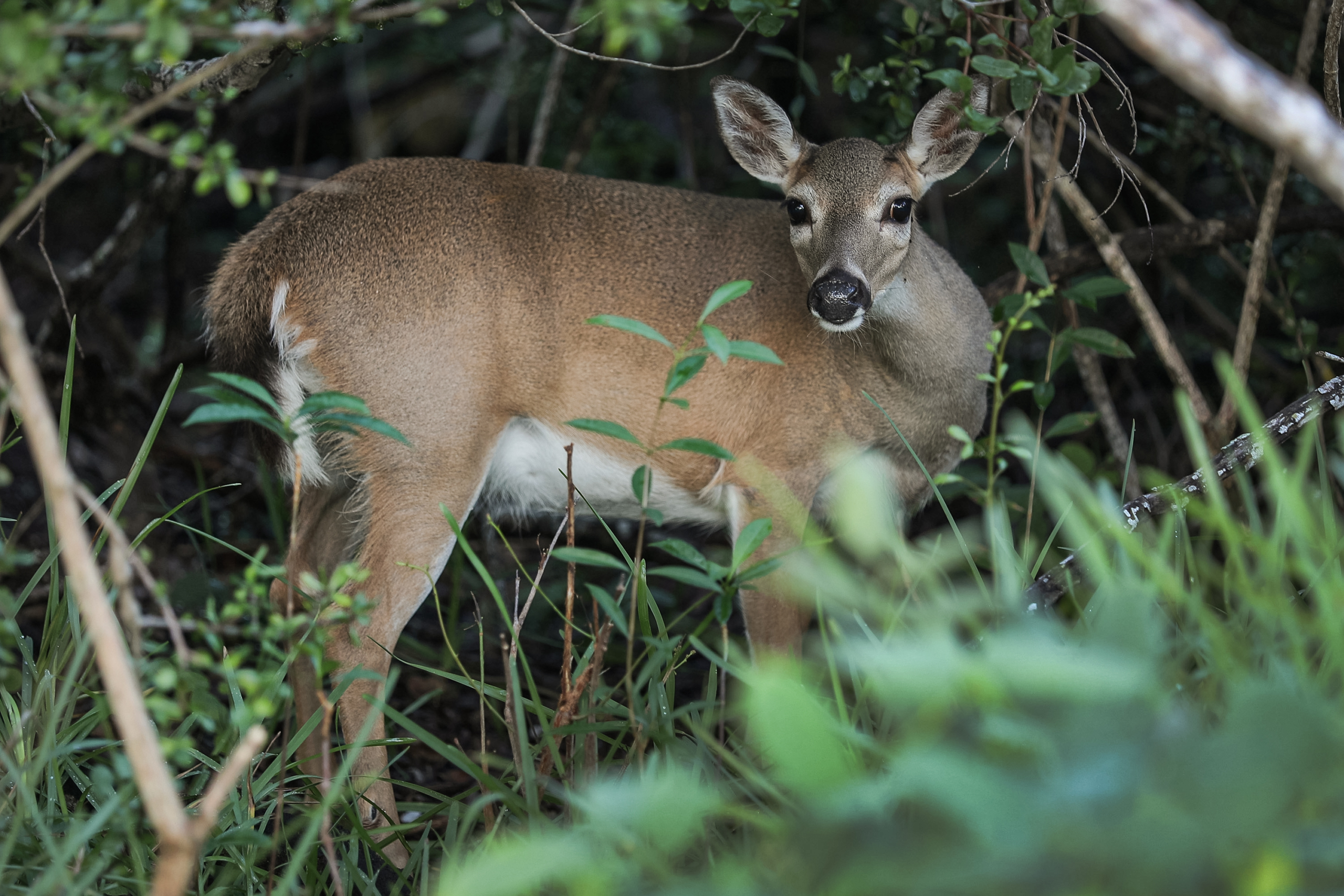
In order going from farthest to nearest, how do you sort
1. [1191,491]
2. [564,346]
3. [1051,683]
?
[564,346]
[1191,491]
[1051,683]

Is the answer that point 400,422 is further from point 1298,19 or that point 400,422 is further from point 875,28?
point 1298,19

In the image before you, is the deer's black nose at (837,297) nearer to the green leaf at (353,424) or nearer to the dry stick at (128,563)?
Result: the green leaf at (353,424)

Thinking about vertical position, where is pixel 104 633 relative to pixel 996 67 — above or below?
below

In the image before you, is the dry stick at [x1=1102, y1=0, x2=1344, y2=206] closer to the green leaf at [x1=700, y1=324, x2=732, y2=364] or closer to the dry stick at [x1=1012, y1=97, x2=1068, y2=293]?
the green leaf at [x1=700, y1=324, x2=732, y2=364]

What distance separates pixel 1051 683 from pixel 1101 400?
363cm

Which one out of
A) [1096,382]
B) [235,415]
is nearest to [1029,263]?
[1096,382]

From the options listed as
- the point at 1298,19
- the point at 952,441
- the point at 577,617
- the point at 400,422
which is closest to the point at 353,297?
the point at 400,422

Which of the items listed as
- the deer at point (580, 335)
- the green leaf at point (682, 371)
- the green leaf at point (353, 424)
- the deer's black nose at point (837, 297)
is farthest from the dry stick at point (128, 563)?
the deer's black nose at point (837, 297)

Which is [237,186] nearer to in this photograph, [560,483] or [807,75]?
[560,483]

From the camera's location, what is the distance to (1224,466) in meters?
2.98

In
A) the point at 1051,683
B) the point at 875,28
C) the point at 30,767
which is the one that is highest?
the point at 1051,683

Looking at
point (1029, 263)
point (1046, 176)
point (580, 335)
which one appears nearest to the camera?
point (1029, 263)

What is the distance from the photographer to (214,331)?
388cm

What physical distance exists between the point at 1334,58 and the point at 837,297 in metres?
1.47
